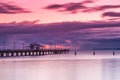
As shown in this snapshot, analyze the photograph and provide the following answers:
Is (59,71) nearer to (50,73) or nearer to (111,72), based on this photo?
(50,73)

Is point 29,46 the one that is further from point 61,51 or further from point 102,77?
point 102,77

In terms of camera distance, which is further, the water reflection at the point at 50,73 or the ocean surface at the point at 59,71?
the ocean surface at the point at 59,71

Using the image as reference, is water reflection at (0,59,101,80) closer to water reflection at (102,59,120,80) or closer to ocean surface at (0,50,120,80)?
ocean surface at (0,50,120,80)

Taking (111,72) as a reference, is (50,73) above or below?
above

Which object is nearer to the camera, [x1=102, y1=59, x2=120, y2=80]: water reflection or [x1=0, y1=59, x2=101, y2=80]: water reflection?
→ [x1=0, y1=59, x2=101, y2=80]: water reflection

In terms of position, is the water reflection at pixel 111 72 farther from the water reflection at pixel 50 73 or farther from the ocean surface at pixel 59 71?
the water reflection at pixel 50 73

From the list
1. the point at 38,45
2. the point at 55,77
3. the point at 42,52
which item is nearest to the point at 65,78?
the point at 55,77

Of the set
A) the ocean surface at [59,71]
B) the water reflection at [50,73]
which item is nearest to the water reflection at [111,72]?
the ocean surface at [59,71]

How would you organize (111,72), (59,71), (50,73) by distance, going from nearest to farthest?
(50,73)
(111,72)
(59,71)

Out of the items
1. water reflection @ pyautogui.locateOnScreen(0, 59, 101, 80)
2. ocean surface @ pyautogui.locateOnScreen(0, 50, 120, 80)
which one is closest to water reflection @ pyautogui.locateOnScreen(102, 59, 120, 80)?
ocean surface @ pyautogui.locateOnScreen(0, 50, 120, 80)

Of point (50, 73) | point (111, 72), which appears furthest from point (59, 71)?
point (111, 72)

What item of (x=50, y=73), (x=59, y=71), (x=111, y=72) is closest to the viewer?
(x=50, y=73)

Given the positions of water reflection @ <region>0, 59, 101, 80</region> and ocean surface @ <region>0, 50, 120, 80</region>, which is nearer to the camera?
water reflection @ <region>0, 59, 101, 80</region>

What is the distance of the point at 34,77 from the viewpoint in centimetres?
4231
